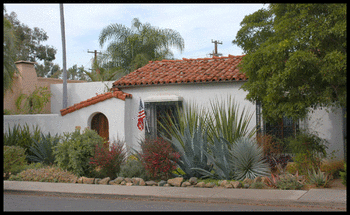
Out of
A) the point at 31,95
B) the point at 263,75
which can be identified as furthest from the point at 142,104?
the point at 31,95

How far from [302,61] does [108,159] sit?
20.0 feet

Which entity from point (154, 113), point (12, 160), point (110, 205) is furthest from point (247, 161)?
point (12, 160)

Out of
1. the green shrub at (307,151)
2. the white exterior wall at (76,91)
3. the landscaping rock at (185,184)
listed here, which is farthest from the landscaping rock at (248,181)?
the white exterior wall at (76,91)

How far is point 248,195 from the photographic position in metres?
8.98

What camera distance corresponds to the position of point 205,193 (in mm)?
9367

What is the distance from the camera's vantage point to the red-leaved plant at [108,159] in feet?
37.9

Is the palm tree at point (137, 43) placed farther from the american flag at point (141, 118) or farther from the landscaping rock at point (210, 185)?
the landscaping rock at point (210, 185)

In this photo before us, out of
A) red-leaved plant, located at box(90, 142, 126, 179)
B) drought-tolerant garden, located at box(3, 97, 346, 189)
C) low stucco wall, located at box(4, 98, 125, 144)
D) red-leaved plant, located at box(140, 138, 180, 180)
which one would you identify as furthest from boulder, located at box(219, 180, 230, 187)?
low stucco wall, located at box(4, 98, 125, 144)

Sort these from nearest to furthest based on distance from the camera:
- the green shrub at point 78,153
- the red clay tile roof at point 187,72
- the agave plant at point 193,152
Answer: the agave plant at point 193,152 → the green shrub at point 78,153 → the red clay tile roof at point 187,72

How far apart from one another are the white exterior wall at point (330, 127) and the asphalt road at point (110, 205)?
5173 millimetres

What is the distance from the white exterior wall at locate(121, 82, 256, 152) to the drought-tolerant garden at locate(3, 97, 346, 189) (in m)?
Answer: 1.23

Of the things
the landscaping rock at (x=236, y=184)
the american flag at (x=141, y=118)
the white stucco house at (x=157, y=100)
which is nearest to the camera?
the landscaping rock at (x=236, y=184)

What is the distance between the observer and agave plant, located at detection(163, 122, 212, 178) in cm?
1131

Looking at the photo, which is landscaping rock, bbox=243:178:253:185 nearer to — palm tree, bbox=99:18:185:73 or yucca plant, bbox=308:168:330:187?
yucca plant, bbox=308:168:330:187
